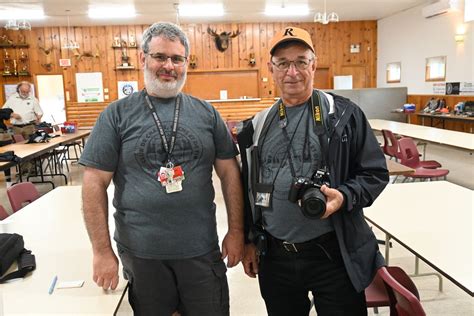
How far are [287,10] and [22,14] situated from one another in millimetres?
6619

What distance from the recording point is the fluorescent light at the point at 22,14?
9829 mm

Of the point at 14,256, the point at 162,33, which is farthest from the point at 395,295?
the point at 14,256

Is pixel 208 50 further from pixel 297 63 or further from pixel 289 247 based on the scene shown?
pixel 289 247

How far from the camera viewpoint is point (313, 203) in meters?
1.41

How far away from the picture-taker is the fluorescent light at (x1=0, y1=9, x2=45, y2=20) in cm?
983

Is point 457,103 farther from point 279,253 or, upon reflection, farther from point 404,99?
point 279,253

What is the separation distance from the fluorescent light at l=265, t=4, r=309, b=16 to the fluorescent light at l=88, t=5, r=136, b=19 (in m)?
3.41

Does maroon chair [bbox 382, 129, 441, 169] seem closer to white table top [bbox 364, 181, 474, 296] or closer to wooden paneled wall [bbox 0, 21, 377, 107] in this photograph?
white table top [bbox 364, 181, 474, 296]

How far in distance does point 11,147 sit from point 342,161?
229 inches

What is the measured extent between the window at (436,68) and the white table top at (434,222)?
7947mm

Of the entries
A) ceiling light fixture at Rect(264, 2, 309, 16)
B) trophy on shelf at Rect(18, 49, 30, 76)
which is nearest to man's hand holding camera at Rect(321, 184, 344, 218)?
ceiling light fixture at Rect(264, 2, 309, 16)

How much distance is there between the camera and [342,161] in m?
1.58

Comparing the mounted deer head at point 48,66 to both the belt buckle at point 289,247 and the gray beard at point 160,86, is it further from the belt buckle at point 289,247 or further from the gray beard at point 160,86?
the belt buckle at point 289,247

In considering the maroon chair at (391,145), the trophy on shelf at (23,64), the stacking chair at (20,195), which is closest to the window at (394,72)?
the maroon chair at (391,145)
